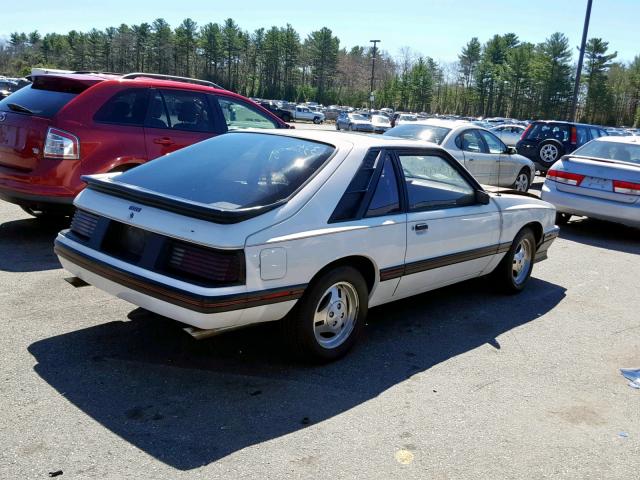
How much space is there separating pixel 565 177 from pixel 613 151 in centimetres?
105

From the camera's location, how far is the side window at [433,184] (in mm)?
4727

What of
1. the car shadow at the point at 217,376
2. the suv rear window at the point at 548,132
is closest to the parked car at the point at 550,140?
the suv rear window at the point at 548,132

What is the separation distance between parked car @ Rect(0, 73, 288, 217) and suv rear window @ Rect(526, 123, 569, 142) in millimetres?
12457

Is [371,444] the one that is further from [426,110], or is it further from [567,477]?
[426,110]

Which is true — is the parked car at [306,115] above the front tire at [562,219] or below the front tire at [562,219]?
above

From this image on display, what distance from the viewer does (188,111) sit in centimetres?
721

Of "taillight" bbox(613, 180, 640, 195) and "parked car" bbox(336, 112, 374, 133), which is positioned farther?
"parked car" bbox(336, 112, 374, 133)

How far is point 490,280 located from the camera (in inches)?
237

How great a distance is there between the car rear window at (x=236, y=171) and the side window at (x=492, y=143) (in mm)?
7814

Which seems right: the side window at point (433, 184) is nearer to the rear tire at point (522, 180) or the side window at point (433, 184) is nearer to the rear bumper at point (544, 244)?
the rear bumper at point (544, 244)

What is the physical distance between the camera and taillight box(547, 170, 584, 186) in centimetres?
947

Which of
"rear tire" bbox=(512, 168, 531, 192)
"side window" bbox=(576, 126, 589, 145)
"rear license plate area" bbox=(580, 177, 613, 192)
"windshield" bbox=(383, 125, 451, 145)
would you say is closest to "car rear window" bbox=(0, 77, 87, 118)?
"windshield" bbox=(383, 125, 451, 145)

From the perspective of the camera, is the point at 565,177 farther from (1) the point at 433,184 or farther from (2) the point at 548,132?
(2) the point at 548,132

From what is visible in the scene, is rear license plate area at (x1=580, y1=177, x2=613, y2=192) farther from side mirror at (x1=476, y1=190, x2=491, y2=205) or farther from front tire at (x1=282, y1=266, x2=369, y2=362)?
front tire at (x1=282, y1=266, x2=369, y2=362)
